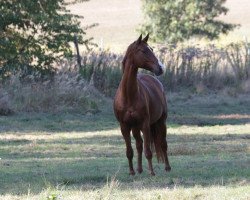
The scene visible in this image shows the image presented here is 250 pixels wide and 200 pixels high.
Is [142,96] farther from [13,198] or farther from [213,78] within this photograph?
[213,78]

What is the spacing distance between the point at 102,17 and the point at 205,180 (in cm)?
7262

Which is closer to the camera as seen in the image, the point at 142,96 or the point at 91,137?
the point at 142,96

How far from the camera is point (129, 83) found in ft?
44.6

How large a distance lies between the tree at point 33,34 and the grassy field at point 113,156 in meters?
2.44

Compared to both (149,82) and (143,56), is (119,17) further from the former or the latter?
(143,56)

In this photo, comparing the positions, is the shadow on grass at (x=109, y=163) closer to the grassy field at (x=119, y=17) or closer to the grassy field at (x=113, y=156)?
the grassy field at (x=113, y=156)

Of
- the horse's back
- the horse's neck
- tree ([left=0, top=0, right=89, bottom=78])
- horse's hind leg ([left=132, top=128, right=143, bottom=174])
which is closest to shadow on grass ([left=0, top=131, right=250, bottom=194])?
horse's hind leg ([left=132, top=128, right=143, bottom=174])

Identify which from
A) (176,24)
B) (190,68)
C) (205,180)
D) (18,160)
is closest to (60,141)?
(18,160)

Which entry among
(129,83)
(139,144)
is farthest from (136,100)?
(139,144)

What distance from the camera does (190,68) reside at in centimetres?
3312

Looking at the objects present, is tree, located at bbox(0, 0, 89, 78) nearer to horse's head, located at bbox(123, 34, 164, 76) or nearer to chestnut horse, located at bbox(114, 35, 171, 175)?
chestnut horse, located at bbox(114, 35, 171, 175)

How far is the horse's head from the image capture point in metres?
13.4

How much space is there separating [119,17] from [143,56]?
72.6 meters

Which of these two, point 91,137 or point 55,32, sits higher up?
point 55,32
